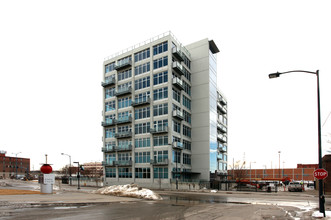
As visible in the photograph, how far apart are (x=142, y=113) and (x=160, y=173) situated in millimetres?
14382

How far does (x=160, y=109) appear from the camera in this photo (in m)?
59.1

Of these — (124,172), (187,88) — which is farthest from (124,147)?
(187,88)

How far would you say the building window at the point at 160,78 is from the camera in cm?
5909

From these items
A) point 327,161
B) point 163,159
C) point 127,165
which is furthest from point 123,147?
point 327,161

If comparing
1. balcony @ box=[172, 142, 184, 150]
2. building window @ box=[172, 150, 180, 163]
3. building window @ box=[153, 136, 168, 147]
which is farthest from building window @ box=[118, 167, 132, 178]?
balcony @ box=[172, 142, 184, 150]

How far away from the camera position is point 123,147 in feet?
210

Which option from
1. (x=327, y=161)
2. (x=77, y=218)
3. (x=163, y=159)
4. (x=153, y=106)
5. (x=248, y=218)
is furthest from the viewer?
(x=153, y=106)

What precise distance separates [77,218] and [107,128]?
5949cm

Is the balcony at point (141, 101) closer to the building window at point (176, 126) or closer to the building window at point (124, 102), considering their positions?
the building window at point (124, 102)

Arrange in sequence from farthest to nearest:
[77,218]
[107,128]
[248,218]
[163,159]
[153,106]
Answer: [107,128], [153,106], [163,159], [248,218], [77,218]

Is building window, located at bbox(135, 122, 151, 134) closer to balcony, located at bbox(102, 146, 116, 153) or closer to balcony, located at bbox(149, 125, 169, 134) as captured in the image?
balcony, located at bbox(149, 125, 169, 134)

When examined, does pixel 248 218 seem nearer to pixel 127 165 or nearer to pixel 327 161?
pixel 327 161

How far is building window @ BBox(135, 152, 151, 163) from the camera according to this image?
59.8 m

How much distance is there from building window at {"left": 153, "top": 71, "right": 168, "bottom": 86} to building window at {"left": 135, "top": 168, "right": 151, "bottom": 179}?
19487 millimetres
